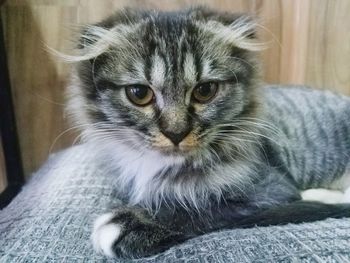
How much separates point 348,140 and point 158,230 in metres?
0.74

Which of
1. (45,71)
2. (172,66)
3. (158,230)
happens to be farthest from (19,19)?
(158,230)

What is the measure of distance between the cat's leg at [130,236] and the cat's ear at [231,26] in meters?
0.45

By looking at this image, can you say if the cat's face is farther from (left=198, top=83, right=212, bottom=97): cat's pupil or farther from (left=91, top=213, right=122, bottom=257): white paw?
(left=91, top=213, right=122, bottom=257): white paw

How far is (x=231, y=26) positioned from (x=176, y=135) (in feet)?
1.07

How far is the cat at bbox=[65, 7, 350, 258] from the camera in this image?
97 centimetres

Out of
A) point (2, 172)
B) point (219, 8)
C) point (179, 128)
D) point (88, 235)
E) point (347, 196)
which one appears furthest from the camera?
point (2, 172)

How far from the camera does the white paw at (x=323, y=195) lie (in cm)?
125

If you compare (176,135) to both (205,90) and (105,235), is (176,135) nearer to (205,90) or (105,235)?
(205,90)

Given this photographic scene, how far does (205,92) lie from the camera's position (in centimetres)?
102

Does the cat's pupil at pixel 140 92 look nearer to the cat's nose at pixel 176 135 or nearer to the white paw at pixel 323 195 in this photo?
the cat's nose at pixel 176 135

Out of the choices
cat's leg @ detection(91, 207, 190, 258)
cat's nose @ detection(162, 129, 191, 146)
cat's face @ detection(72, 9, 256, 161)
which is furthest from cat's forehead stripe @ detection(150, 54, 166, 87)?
cat's leg @ detection(91, 207, 190, 258)

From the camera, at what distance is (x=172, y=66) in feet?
3.23

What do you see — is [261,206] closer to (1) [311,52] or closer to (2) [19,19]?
(1) [311,52]

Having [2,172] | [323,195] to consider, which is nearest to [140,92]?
[323,195]
